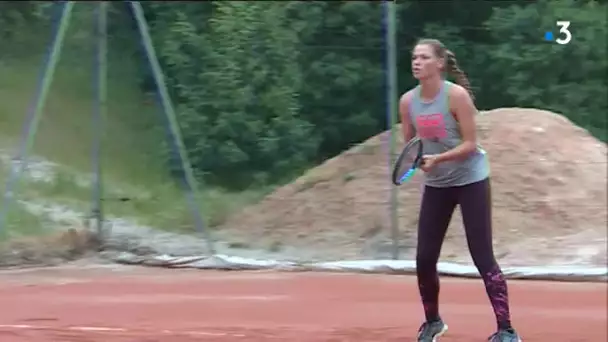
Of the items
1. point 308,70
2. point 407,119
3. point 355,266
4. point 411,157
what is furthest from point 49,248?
point 407,119

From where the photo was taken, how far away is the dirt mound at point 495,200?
917cm

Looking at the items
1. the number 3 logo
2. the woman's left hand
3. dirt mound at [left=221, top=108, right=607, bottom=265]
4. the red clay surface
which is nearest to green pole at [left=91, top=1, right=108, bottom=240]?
the red clay surface

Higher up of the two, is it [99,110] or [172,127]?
[99,110]

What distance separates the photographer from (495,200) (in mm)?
9469

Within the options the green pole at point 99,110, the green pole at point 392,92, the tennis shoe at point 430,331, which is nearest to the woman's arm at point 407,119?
the tennis shoe at point 430,331

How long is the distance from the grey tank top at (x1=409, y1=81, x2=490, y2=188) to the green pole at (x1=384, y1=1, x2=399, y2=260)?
3373mm

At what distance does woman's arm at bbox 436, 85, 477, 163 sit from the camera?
16.7 ft

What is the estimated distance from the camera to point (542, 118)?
32.6 feet

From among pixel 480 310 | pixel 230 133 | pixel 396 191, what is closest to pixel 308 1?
pixel 230 133

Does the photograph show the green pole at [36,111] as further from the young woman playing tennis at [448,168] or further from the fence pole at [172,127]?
the young woman playing tennis at [448,168]

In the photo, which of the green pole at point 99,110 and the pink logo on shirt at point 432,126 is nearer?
the pink logo on shirt at point 432,126

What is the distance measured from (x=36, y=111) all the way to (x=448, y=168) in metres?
4.40

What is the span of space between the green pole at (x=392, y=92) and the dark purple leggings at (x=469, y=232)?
322 cm

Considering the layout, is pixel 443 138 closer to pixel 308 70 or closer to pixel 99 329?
pixel 99 329
